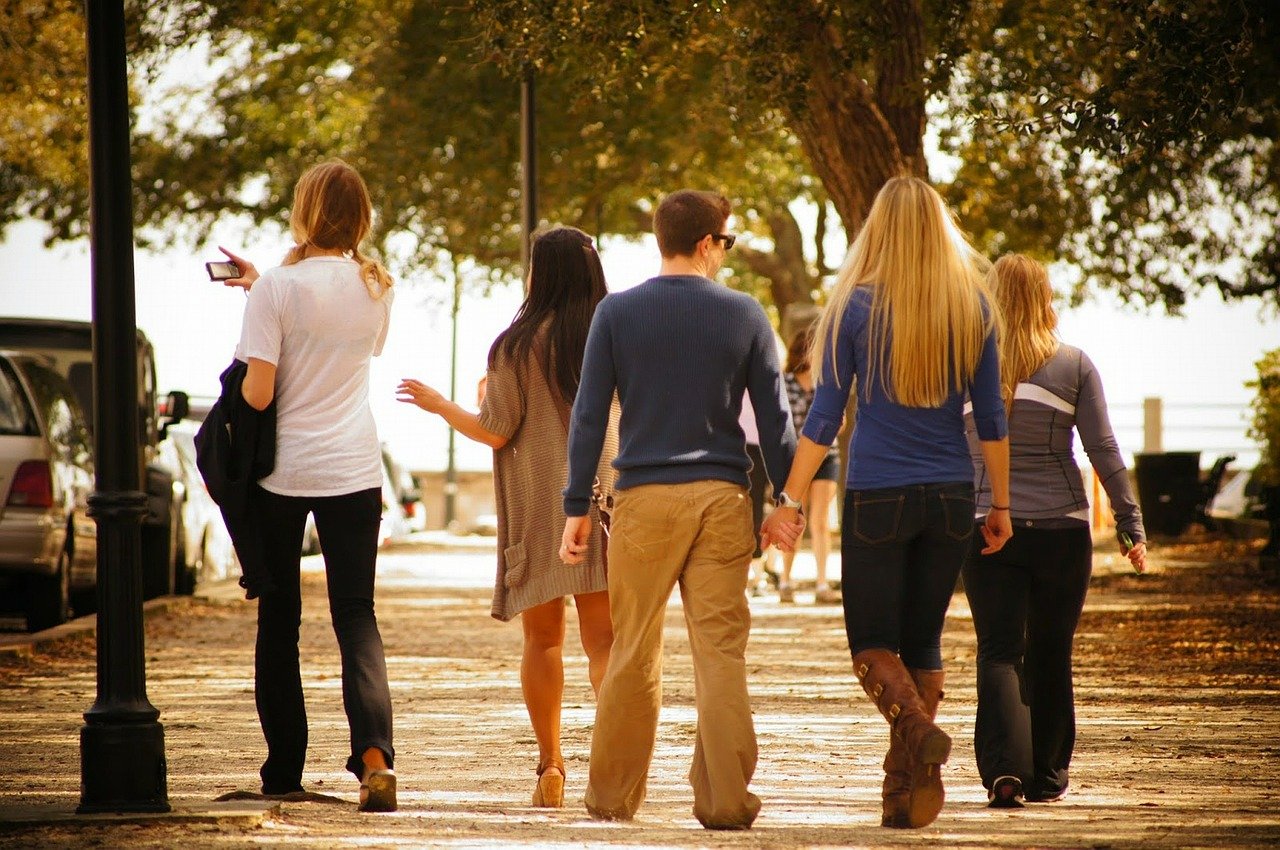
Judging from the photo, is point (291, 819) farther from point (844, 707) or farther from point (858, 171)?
point (858, 171)

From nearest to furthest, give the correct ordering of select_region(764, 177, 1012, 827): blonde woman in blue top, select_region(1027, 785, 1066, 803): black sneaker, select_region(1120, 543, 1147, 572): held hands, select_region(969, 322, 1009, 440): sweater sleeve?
1. select_region(764, 177, 1012, 827): blonde woman in blue top
2. select_region(969, 322, 1009, 440): sweater sleeve
3. select_region(1027, 785, 1066, 803): black sneaker
4. select_region(1120, 543, 1147, 572): held hands

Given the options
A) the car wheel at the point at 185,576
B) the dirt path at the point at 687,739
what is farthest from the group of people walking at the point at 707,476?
the car wheel at the point at 185,576

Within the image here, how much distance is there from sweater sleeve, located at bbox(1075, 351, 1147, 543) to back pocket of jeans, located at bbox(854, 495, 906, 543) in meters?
1.01

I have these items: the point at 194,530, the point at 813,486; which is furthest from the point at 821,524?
the point at 194,530

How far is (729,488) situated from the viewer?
5715 millimetres

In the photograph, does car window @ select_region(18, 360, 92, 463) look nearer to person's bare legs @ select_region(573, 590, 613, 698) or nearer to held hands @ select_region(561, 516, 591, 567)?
person's bare legs @ select_region(573, 590, 613, 698)

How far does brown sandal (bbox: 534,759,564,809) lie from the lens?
622 centimetres

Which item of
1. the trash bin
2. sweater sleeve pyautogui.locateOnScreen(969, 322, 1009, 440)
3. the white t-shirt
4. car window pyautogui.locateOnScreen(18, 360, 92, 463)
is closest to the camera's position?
sweater sleeve pyautogui.locateOnScreen(969, 322, 1009, 440)

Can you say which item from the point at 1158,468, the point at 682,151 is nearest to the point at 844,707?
the point at 682,151

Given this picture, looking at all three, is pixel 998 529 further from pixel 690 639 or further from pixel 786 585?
pixel 786 585

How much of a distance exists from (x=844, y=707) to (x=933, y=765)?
3.74m

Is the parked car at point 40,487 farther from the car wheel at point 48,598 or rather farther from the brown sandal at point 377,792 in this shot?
the brown sandal at point 377,792

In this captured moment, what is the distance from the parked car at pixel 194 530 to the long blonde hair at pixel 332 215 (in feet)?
31.7

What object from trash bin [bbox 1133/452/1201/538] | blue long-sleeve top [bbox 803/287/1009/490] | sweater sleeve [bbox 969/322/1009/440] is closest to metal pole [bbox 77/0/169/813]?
blue long-sleeve top [bbox 803/287/1009/490]
